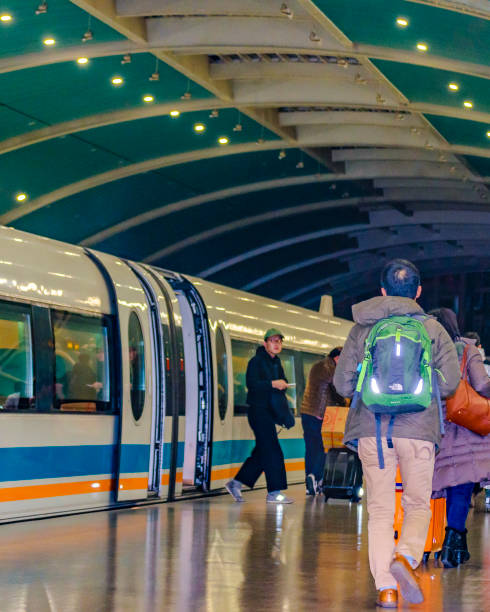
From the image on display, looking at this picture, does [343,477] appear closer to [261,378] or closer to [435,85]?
[261,378]

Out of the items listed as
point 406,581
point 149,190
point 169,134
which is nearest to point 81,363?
point 406,581

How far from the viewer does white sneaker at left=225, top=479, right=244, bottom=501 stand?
40.0 feet

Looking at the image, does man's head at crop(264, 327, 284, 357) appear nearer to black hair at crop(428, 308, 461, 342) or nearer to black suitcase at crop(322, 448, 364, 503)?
black suitcase at crop(322, 448, 364, 503)

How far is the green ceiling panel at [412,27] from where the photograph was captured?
58.4 feet

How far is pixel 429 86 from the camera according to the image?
73.3 feet

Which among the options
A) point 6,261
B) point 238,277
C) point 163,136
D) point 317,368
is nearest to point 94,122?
point 163,136

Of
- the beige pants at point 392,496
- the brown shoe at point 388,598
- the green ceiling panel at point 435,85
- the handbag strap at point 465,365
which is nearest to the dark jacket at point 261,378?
the handbag strap at point 465,365

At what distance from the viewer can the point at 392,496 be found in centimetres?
607

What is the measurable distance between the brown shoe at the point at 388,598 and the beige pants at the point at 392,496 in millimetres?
51

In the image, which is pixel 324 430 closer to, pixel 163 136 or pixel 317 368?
pixel 317 368

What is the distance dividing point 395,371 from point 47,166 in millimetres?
23574

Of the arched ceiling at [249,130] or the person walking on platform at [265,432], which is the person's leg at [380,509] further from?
the arched ceiling at [249,130]

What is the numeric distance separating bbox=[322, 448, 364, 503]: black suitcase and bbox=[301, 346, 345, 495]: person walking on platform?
23.6 inches

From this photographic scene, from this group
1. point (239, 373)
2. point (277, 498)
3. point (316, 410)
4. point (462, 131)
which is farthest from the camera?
point (462, 131)
